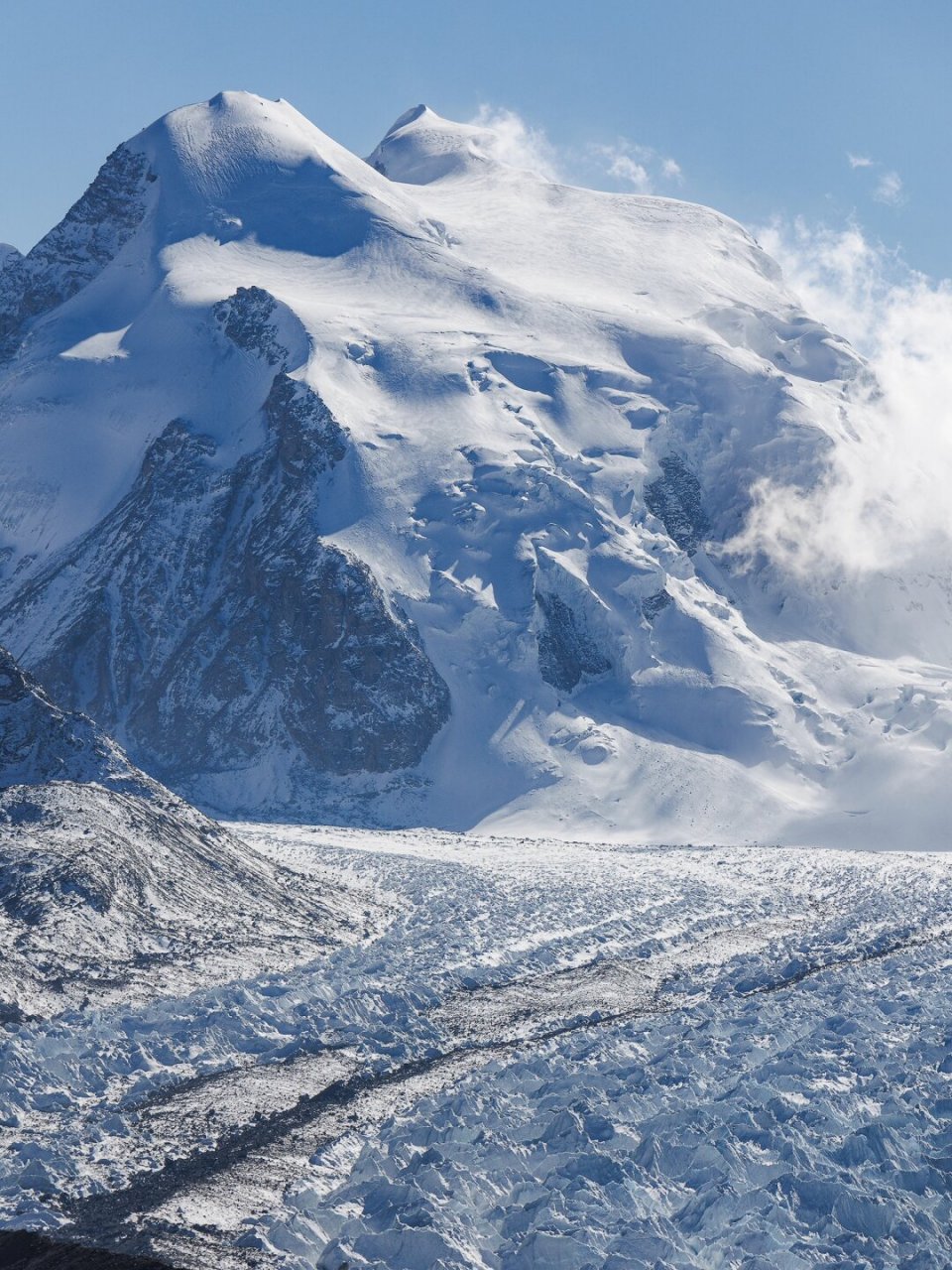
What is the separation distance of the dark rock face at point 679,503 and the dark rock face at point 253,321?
31.3 meters

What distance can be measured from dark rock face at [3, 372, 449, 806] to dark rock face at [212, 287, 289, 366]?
7498 mm

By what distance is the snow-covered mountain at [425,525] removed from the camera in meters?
112

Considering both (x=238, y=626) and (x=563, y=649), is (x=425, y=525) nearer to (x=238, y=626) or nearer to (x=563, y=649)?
(x=563, y=649)

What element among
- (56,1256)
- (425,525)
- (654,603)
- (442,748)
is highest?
(654,603)

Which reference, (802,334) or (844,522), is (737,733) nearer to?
(844,522)

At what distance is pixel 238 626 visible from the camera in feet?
404

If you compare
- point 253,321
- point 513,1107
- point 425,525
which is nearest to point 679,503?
point 425,525

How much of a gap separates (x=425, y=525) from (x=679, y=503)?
25.1m

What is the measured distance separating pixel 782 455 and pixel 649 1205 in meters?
115

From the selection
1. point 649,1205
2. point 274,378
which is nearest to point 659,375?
point 274,378

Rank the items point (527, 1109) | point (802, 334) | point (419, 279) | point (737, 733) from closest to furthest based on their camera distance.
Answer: point (527, 1109) < point (737, 733) < point (419, 279) < point (802, 334)

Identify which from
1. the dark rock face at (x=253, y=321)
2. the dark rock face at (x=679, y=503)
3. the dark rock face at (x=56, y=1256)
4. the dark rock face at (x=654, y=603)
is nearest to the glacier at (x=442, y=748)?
the dark rock face at (x=56, y=1256)

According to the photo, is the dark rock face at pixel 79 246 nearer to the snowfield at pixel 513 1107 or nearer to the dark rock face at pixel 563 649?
the dark rock face at pixel 563 649

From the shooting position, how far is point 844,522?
13938 cm
